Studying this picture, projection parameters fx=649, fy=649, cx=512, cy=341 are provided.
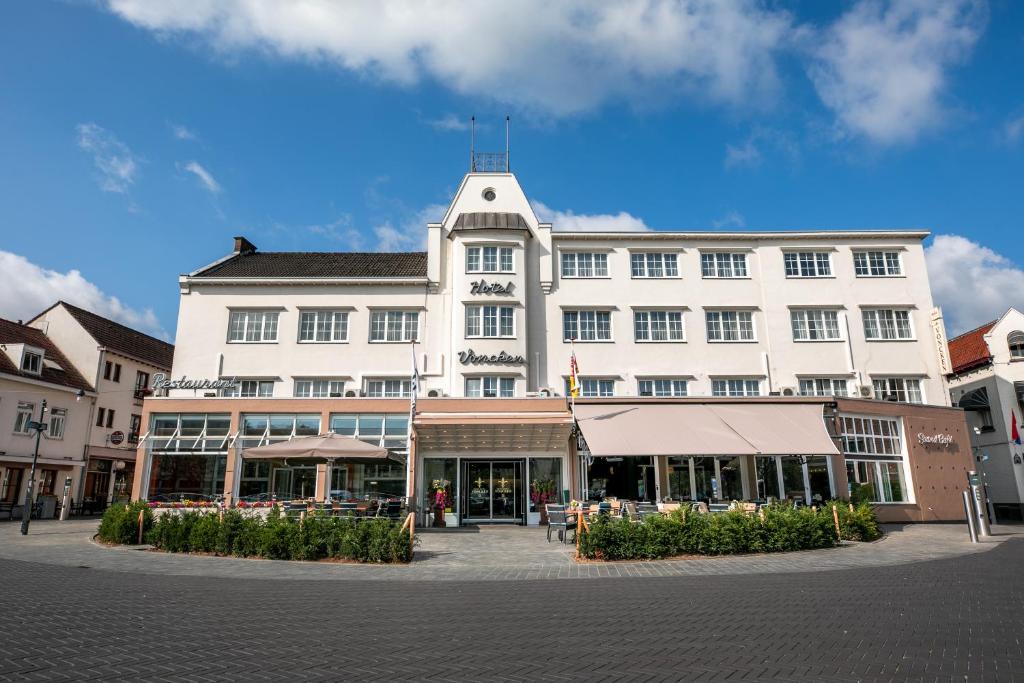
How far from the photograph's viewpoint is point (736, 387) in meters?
29.8

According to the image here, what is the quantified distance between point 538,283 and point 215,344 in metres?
15.3

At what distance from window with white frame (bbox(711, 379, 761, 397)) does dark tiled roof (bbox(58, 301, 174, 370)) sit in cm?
3493

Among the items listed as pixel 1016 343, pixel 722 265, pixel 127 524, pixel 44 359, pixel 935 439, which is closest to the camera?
pixel 127 524

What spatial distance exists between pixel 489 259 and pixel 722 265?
11415 mm

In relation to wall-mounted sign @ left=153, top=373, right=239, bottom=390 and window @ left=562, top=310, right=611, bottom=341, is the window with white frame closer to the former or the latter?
window @ left=562, top=310, right=611, bottom=341

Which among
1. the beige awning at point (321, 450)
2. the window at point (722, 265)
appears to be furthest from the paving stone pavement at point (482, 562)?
the window at point (722, 265)

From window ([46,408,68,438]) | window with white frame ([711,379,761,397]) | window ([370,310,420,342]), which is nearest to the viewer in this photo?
window with white frame ([711,379,761,397])

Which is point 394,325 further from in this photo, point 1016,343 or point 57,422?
point 1016,343

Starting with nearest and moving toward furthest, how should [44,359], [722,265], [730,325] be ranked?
[730,325], [722,265], [44,359]

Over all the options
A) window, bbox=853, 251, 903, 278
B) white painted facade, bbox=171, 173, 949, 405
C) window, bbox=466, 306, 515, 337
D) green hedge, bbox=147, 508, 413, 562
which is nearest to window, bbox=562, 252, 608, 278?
white painted facade, bbox=171, 173, 949, 405

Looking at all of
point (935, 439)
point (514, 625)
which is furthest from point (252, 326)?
point (935, 439)

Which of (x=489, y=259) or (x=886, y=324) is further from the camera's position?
(x=886, y=324)

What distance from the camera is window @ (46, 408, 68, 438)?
3469 centimetres

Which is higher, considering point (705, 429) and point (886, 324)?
point (886, 324)
